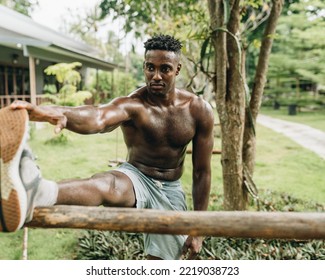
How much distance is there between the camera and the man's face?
2.13 m

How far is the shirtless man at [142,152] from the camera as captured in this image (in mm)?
1360

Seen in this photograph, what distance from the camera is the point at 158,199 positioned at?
7.75ft

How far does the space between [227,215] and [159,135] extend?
1005mm

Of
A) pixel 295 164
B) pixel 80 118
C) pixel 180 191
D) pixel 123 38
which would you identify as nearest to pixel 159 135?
pixel 180 191

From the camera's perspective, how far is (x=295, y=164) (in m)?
7.64

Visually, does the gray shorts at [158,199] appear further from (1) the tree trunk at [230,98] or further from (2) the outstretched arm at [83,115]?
(1) the tree trunk at [230,98]

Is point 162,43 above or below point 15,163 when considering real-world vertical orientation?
above

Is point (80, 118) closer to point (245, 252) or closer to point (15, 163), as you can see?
point (15, 163)

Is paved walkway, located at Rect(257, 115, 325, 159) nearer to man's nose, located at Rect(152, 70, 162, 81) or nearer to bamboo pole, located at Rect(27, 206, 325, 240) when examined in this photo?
man's nose, located at Rect(152, 70, 162, 81)

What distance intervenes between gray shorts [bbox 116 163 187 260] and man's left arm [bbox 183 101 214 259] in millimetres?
94

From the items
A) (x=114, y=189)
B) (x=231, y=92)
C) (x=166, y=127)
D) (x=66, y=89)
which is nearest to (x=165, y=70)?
(x=166, y=127)

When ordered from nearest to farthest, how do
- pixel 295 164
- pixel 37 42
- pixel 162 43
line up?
pixel 162 43 → pixel 295 164 → pixel 37 42

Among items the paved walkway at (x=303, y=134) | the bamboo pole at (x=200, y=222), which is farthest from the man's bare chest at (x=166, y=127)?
the paved walkway at (x=303, y=134)

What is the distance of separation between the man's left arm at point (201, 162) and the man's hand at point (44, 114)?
1021 millimetres
